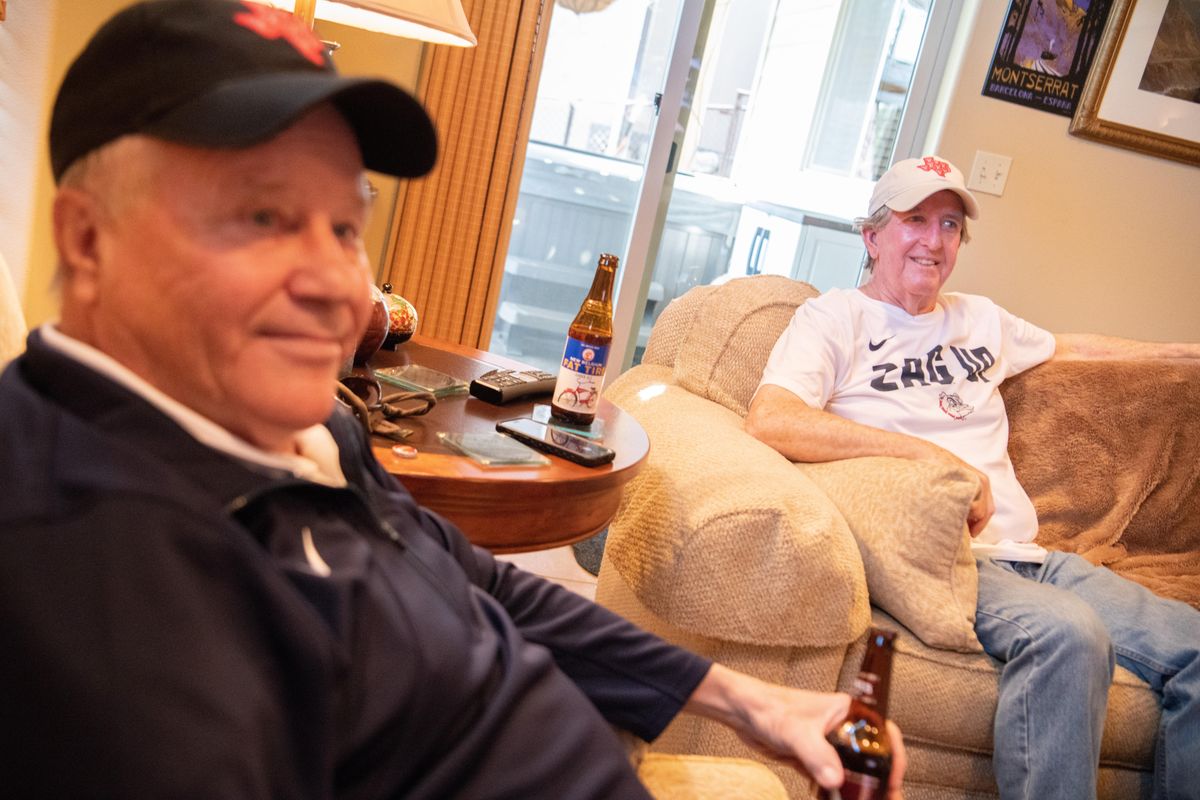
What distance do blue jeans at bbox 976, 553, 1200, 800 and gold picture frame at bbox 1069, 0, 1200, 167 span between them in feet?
6.29

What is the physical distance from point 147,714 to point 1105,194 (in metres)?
3.50

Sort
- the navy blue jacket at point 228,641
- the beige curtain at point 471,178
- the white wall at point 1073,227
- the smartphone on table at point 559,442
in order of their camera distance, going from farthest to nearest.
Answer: the white wall at point 1073,227 < the beige curtain at point 471,178 < the smartphone on table at point 559,442 < the navy blue jacket at point 228,641

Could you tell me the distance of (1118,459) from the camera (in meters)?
2.33

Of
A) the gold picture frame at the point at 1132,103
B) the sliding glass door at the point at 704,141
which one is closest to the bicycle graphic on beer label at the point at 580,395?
the sliding glass door at the point at 704,141

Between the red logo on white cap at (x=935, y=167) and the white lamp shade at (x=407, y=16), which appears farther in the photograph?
the red logo on white cap at (x=935, y=167)

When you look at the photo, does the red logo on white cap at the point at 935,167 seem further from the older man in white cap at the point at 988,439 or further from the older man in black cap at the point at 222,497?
the older man in black cap at the point at 222,497

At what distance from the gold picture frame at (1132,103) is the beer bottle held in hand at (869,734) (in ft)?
9.05

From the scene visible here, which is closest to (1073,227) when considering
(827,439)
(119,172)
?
(827,439)

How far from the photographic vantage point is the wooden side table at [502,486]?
3.88ft

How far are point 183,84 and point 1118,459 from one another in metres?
2.32

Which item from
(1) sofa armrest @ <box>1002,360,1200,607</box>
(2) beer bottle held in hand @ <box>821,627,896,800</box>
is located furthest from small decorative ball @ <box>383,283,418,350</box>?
(1) sofa armrest @ <box>1002,360,1200,607</box>

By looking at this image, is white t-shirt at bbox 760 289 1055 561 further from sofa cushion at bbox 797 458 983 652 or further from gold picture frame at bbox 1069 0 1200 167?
gold picture frame at bbox 1069 0 1200 167

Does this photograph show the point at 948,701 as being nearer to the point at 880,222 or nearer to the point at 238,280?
the point at 880,222

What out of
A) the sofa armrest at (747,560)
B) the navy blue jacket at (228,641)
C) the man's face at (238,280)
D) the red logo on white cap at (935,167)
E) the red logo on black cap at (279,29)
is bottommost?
the sofa armrest at (747,560)
